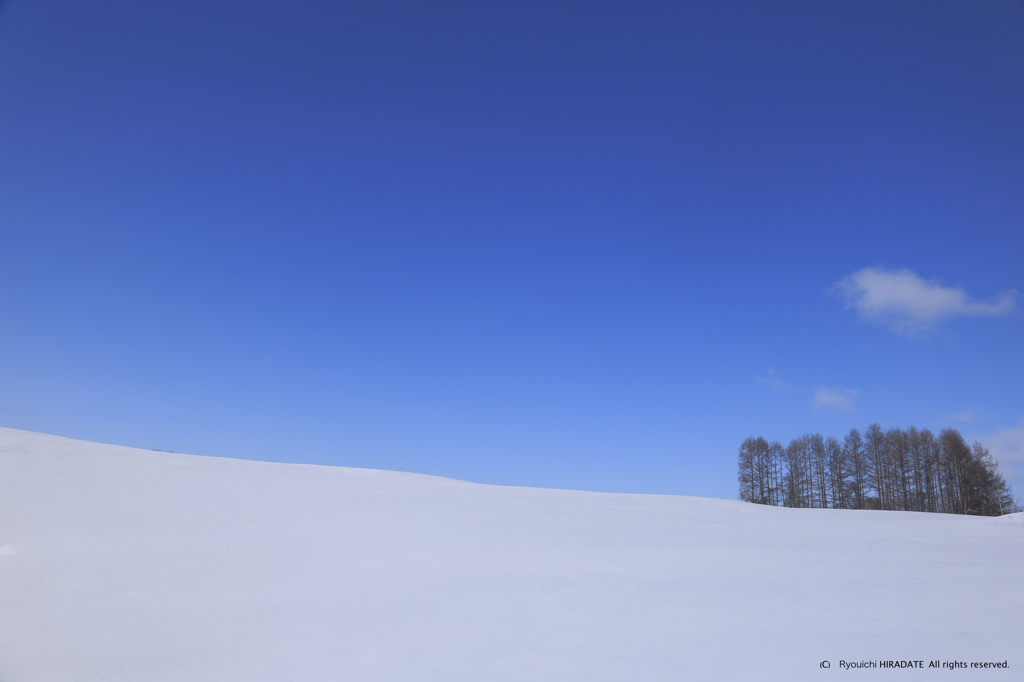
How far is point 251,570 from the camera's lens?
6758 millimetres

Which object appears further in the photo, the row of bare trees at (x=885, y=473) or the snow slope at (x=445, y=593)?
the row of bare trees at (x=885, y=473)

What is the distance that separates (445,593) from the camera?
6.26 metres

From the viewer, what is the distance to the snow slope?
177 inches

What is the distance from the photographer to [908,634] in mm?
5102

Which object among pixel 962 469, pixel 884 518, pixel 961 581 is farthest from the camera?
pixel 962 469

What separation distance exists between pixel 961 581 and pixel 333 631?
8.16 metres

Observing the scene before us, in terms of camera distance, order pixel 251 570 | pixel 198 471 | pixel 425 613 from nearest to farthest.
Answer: pixel 425 613 → pixel 251 570 → pixel 198 471

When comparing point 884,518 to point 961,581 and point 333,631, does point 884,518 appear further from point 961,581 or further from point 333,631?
point 333,631

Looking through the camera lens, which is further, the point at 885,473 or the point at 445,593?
the point at 885,473

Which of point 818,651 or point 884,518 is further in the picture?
point 884,518

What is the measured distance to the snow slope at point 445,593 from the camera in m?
4.50

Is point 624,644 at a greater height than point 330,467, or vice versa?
point 330,467

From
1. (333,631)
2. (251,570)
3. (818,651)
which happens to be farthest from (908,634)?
(251,570)

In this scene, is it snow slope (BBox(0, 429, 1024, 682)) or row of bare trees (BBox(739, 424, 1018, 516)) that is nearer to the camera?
snow slope (BBox(0, 429, 1024, 682))
